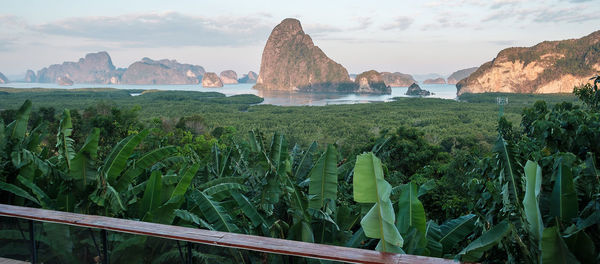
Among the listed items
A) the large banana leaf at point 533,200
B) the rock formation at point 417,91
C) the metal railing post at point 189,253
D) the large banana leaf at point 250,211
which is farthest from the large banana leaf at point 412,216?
the rock formation at point 417,91

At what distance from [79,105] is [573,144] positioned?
45796 millimetres

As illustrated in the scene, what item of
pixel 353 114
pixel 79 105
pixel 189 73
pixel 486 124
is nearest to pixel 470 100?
pixel 353 114

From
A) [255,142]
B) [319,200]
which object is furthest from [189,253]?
[255,142]

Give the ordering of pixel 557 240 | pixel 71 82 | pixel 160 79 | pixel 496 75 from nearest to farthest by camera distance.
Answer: pixel 557 240
pixel 496 75
pixel 71 82
pixel 160 79

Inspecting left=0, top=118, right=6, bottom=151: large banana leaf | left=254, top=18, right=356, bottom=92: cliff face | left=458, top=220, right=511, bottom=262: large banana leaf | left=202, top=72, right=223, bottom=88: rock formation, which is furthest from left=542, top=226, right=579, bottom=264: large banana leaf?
left=202, top=72, right=223, bottom=88: rock formation

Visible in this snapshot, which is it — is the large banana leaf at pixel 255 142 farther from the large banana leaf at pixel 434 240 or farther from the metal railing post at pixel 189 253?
the metal railing post at pixel 189 253

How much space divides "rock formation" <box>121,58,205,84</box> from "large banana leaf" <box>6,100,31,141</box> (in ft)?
589

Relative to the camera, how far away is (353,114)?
4950 cm

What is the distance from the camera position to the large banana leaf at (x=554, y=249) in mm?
1667

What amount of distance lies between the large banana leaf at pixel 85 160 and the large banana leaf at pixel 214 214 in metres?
1.03

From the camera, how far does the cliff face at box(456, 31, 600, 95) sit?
66.6 meters

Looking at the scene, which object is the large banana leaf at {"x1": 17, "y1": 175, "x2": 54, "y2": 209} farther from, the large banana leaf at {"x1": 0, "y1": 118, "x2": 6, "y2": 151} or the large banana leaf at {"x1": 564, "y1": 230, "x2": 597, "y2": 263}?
the large banana leaf at {"x1": 564, "y1": 230, "x2": 597, "y2": 263}

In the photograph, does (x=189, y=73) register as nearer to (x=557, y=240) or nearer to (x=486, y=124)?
(x=486, y=124)

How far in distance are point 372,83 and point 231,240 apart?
125m
